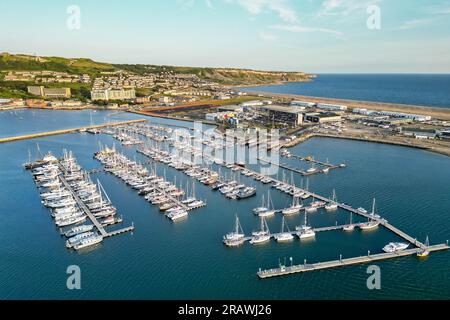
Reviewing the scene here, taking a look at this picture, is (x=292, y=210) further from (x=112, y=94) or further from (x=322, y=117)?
(x=112, y=94)

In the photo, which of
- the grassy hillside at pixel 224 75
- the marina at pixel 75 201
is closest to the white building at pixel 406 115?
the marina at pixel 75 201

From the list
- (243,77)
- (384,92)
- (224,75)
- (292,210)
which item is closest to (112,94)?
(292,210)

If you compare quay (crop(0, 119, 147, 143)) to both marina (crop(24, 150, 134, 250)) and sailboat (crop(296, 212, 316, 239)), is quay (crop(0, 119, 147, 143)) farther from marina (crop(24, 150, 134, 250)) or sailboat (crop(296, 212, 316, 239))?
sailboat (crop(296, 212, 316, 239))

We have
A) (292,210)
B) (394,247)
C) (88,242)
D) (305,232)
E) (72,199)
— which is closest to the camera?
(394,247)

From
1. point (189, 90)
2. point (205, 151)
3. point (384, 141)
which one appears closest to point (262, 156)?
point (205, 151)

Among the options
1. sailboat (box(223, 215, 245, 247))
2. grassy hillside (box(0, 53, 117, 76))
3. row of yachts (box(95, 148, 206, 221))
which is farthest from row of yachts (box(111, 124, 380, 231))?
grassy hillside (box(0, 53, 117, 76))

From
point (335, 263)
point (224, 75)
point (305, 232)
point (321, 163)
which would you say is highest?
point (224, 75)
